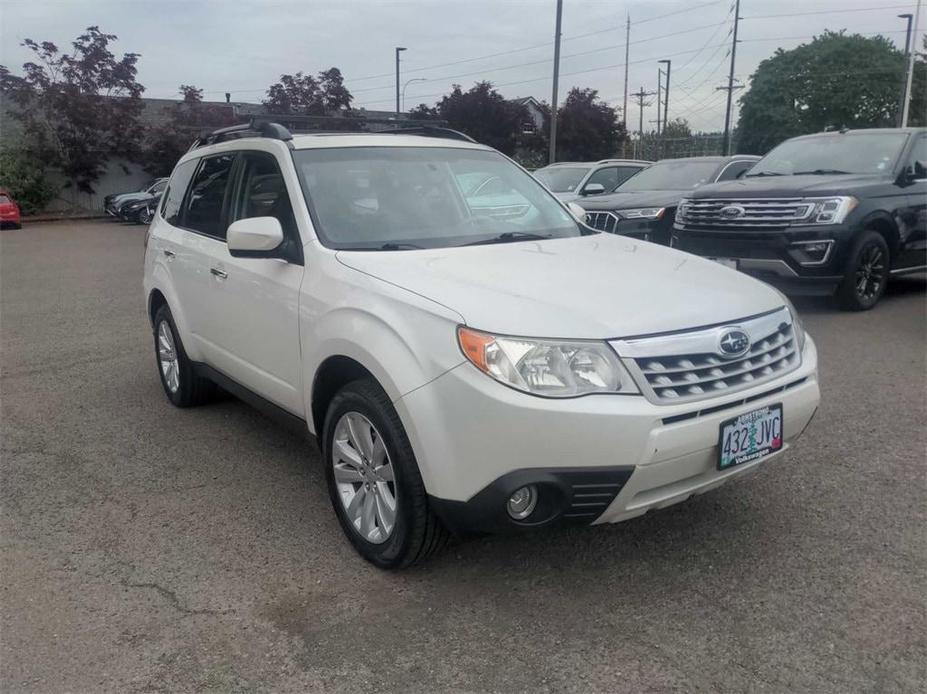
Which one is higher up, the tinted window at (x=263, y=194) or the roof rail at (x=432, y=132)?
the roof rail at (x=432, y=132)

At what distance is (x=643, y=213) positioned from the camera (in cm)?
965

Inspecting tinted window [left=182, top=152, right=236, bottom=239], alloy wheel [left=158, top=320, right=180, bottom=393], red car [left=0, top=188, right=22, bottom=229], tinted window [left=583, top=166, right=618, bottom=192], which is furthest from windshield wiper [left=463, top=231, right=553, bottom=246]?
red car [left=0, top=188, right=22, bottom=229]

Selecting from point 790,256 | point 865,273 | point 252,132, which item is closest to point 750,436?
point 252,132

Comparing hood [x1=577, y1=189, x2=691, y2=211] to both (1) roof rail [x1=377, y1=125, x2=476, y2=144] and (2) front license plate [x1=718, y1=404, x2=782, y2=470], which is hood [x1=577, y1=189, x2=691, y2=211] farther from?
(2) front license plate [x1=718, y1=404, x2=782, y2=470]

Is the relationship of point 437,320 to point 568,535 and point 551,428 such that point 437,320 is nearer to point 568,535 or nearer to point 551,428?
point 551,428

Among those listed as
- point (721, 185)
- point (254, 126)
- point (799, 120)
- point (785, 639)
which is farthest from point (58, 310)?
point (799, 120)

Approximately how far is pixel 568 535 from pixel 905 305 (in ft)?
21.6

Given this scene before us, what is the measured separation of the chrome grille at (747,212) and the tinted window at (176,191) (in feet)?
17.0

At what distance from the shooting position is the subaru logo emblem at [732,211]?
7.91 meters

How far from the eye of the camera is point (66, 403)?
5680 millimetres

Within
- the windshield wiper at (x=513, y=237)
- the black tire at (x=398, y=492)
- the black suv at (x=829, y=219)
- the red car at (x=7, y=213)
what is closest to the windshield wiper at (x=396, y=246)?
the windshield wiper at (x=513, y=237)

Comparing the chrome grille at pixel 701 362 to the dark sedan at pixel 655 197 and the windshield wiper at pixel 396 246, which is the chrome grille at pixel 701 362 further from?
the dark sedan at pixel 655 197

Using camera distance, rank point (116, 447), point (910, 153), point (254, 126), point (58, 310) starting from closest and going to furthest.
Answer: point (254, 126) < point (116, 447) < point (910, 153) < point (58, 310)

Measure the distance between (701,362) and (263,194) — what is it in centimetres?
241
